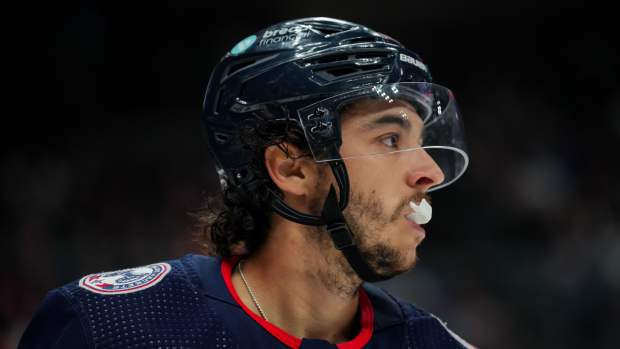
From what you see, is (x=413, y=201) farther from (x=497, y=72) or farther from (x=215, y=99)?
(x=497, y=72)

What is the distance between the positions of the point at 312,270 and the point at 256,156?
1.23 feet

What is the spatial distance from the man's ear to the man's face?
Result: 0.45 feet

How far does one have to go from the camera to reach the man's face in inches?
79.4

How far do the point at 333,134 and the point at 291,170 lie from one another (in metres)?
0.20

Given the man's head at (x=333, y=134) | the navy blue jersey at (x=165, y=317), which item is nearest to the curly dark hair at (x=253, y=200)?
the man's head at (x=333, y=134)

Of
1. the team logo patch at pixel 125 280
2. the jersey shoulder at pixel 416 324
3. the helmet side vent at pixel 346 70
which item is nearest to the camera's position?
the team logo patch at pixel 125 280

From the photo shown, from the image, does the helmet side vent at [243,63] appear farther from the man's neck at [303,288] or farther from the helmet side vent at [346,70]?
the man's neck at [303,288]

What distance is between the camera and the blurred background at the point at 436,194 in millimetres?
4637

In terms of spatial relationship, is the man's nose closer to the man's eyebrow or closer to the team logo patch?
the man's eyebrow

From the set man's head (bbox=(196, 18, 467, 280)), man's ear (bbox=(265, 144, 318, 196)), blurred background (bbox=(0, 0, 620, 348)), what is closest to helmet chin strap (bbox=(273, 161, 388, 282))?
man's head (bbox=(196, 18, 467, 280))

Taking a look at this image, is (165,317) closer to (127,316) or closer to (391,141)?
(127,316)

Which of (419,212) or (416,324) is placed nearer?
(419,212)

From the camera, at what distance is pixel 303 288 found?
2072 millimetres

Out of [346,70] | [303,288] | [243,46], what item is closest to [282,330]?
[303,288]
